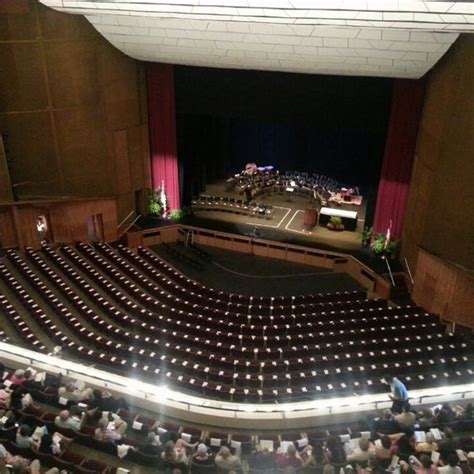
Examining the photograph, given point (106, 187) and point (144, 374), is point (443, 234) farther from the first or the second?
point (106, 187)

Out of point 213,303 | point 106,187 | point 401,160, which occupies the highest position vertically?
point 401,160

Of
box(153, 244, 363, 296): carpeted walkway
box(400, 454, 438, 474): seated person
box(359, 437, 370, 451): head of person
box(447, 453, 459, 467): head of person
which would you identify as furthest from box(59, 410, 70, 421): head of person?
box(153, 244, 363, 296): carpeted walkway

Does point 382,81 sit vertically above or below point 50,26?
below

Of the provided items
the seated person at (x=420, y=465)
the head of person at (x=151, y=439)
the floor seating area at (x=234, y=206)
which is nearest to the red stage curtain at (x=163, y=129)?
the floor seating area at (x=234, y=206)

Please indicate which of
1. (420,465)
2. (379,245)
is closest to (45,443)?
(420,465)

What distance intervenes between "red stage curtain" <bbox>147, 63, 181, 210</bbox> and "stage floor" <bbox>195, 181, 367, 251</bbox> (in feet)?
5.22

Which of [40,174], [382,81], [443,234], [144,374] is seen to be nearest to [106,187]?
[40,174]

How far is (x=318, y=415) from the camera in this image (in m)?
8.02

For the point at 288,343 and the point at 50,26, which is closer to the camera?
the point at 288,343

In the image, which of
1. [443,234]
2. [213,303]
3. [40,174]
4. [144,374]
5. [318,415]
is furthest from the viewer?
[40,174]

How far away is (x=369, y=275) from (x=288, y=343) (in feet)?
14.1

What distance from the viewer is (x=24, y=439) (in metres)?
6.94

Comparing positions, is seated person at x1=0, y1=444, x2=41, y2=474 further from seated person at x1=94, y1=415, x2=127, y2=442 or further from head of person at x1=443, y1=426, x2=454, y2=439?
head of person at x1=443, y1=426, x2=454, y2=439

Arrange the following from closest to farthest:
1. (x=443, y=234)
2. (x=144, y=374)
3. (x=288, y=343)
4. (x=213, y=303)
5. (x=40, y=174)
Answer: (x=144, y=374), (x=288, y=343), (x=443, y=234), (x=213, y=303), (x=40, y=174)
